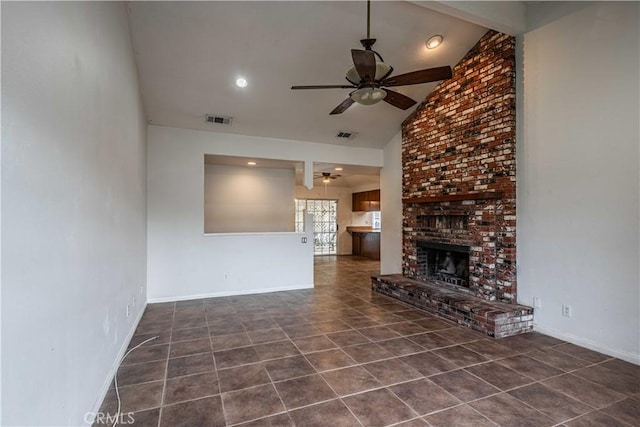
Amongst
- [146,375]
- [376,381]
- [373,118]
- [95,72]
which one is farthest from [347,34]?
[146,375]

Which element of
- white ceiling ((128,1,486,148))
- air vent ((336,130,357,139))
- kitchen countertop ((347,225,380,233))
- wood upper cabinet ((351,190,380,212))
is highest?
white ceiling ((128,1,486,148))

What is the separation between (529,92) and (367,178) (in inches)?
251

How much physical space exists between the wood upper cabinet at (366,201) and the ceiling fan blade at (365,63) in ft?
24.6

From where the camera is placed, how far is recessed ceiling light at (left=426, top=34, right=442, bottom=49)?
13.3 ft

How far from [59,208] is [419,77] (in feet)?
9.65

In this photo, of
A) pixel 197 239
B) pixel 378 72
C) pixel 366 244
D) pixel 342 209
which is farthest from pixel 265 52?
pixel 342 209

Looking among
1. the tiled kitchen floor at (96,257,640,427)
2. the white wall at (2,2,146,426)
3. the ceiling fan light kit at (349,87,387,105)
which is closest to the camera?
the white wall at (2,2,146,426)

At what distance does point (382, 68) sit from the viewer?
2867mm

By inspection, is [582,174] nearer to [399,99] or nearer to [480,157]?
[480,157]

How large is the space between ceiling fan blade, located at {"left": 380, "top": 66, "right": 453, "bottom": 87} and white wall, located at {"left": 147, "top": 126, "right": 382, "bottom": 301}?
3.15 meters

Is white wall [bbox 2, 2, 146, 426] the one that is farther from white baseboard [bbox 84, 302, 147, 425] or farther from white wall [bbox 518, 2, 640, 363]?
white wall [bbox 518, 2, 640, 363]

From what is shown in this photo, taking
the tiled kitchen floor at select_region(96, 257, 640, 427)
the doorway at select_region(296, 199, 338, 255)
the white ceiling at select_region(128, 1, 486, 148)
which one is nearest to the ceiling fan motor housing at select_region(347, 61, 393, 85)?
the white ceiling at select_region(128, 1, 486, 148)

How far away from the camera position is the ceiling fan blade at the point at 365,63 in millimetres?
2598

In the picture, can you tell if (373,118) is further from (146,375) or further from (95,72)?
(146,375)
